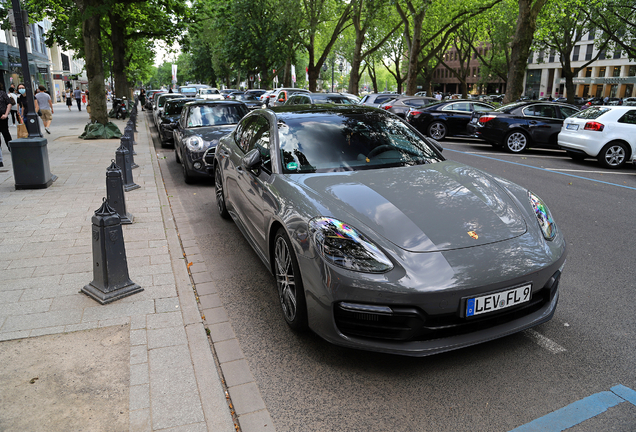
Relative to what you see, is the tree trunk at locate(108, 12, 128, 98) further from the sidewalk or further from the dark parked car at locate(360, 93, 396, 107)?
the sidewalk

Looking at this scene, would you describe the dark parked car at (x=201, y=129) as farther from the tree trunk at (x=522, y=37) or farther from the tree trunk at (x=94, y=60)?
the tree trunk at (x=522, y=37)

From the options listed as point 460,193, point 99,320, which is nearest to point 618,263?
point 460,193

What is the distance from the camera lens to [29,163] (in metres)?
8.34

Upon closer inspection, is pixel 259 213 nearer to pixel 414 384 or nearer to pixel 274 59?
pixel 414 384

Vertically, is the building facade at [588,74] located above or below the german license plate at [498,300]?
above

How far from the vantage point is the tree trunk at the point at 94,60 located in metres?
16.0

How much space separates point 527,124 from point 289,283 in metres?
12.8

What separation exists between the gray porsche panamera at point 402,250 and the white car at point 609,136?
30.1 ft

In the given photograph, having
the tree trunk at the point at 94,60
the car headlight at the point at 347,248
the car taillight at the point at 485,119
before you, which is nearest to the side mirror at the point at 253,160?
the car headlight at the point at 347,248

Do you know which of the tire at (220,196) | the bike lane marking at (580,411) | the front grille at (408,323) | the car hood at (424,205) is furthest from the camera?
the tire at (220,196)

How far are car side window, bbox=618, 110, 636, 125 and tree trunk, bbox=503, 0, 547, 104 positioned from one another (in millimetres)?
10085

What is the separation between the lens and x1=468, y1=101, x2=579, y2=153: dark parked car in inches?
556

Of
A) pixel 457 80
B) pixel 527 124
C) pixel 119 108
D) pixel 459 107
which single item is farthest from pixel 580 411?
pixel 457 80

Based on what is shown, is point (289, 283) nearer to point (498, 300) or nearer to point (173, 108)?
point (498, 300)
